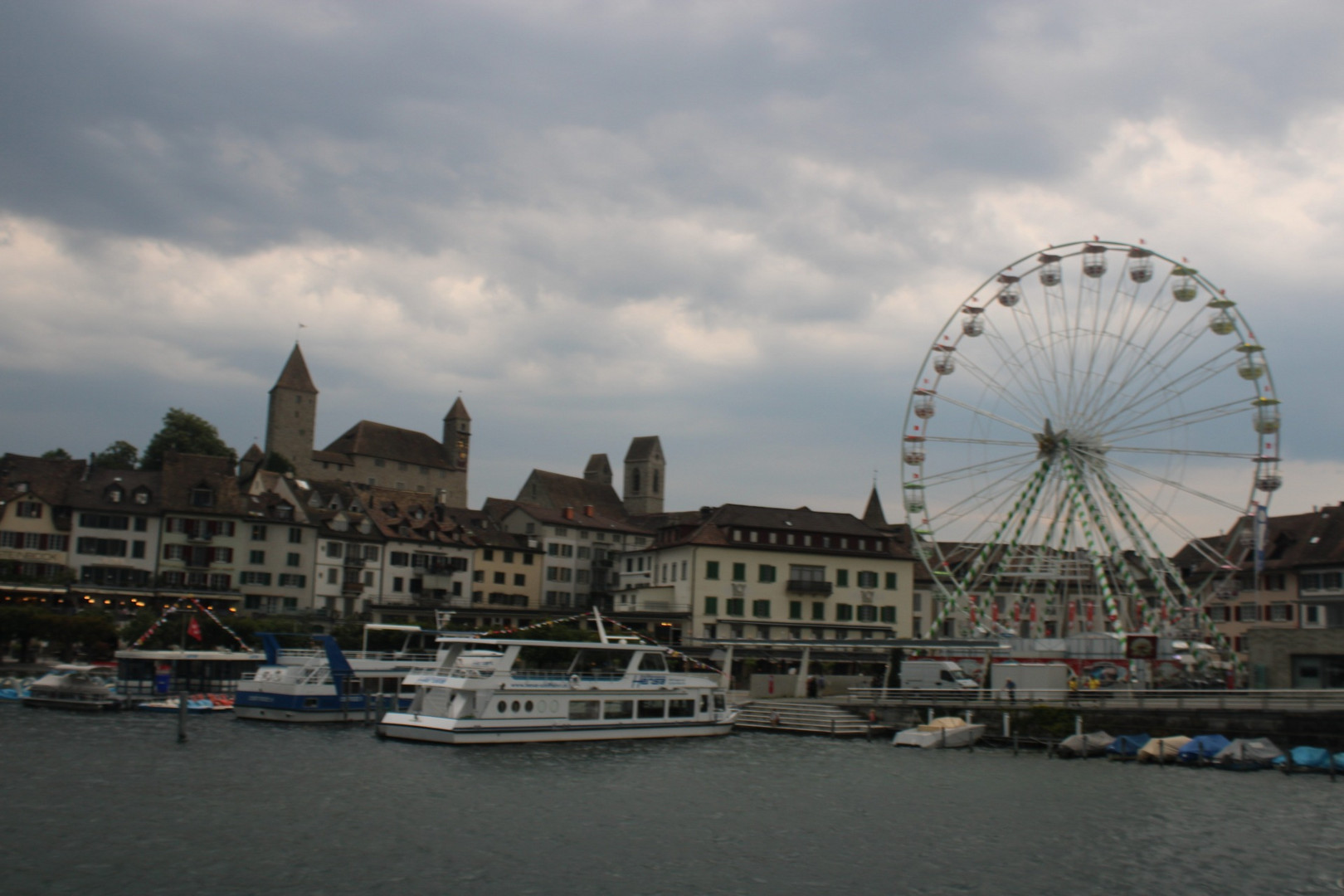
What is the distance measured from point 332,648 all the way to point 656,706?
1507 centimetres

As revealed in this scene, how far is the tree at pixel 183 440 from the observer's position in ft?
426

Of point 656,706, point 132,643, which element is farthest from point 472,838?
point 132,643

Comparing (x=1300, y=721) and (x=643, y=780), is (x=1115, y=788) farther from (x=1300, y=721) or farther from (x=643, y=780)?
(x=643, y=780)

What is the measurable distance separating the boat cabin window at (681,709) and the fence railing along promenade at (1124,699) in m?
8.99

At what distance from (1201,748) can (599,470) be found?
152 meters

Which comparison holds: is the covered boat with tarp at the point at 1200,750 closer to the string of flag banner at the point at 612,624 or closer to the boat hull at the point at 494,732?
the boat hull at the point at 494,732

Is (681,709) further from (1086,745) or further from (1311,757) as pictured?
(1311,757)

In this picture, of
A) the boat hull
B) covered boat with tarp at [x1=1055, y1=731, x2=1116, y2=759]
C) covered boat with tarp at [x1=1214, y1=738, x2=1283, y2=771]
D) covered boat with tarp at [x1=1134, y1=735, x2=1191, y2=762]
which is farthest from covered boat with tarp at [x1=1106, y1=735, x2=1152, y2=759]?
the boat hull

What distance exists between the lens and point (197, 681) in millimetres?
68500

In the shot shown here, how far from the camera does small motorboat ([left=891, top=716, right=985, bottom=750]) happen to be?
54.3 m

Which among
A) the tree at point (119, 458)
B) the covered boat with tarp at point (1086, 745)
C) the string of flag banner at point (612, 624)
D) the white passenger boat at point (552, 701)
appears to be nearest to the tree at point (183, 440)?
the tree at point (119, 458)

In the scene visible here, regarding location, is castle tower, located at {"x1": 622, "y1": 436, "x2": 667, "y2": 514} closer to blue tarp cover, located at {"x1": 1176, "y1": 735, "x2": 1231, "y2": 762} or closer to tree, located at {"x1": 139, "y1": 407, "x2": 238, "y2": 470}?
tree, located at {"x1": 139, "y1": 407, "x2": 238, "y2": 470}

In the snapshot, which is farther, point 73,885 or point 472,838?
point 472,838

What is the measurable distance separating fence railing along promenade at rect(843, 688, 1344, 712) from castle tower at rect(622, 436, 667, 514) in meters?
128
